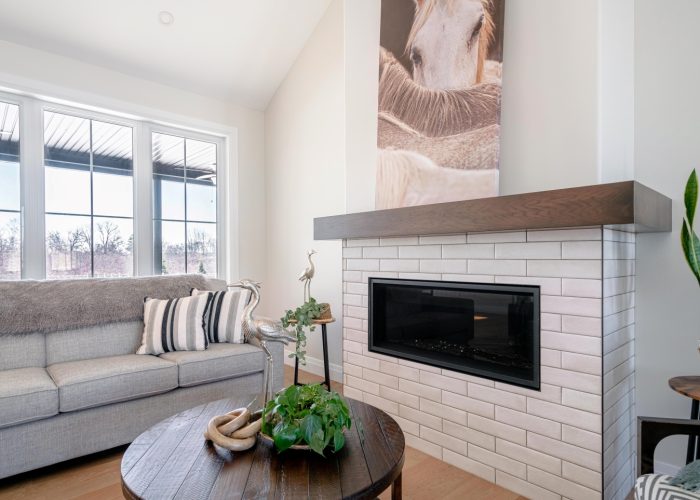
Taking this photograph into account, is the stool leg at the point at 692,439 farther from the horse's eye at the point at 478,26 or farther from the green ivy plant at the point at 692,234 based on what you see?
the horse's eye at the point at 478,26

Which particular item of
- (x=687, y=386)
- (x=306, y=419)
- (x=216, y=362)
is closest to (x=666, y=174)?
(x=687, y=386)

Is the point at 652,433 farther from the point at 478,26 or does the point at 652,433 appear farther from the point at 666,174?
the point at 478,26

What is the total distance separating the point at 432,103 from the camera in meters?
2.31

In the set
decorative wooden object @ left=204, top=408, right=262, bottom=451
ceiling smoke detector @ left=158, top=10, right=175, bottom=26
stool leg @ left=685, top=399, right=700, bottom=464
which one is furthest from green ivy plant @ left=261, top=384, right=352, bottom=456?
ceiling smoke detector @ left=158, top=10, right=175, bottom=26

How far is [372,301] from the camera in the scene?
2621mm

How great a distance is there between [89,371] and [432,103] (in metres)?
2.38

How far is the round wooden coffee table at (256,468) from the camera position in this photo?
114cm

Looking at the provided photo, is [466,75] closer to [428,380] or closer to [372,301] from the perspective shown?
[372,301]

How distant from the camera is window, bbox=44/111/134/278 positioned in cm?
319

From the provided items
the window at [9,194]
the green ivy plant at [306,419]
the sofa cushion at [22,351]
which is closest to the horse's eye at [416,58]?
the green ivy plant at [306,419]

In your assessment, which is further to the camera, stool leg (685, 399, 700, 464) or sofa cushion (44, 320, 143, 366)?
sofa cushion (44, 320, 143, 366)

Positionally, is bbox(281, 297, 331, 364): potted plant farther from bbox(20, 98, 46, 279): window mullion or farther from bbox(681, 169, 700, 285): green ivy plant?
bbox(681, 169, 700, 285): green ivy plant

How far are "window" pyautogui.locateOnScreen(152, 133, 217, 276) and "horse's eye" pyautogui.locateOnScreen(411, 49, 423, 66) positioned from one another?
95.3 inches

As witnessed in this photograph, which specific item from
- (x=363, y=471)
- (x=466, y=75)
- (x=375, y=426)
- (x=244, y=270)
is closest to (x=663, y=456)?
(x=375, y=426)
